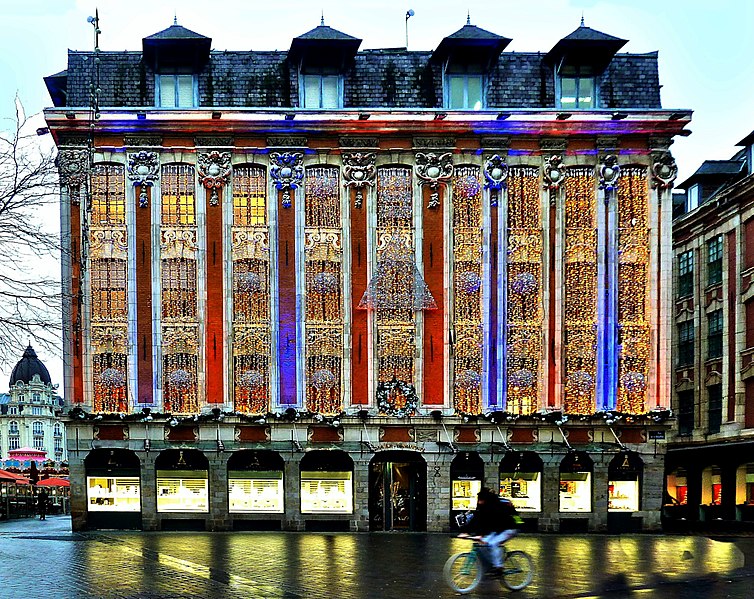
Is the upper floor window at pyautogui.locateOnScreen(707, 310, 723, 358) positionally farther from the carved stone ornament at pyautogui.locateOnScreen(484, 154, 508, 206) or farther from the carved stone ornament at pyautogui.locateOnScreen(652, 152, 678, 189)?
the carved stone ornament at pyautogui.locateOnScreen(484, 154, 508, 206)

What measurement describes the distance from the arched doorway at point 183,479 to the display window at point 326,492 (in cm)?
409

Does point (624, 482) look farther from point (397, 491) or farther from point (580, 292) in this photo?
point (397, 491)

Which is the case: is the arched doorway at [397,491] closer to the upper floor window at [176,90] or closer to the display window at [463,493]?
the display window at [463,493]

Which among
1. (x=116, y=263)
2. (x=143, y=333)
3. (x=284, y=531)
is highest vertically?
(x=116, y=263)

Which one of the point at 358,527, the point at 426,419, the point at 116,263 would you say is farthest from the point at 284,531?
the point at 116,263

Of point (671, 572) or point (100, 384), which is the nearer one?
point (671, 572)

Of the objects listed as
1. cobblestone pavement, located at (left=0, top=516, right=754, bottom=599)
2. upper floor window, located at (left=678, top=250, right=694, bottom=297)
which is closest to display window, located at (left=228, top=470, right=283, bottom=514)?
cobblestone pavement, located at (left=0, top=516, right=754, bottom=599)

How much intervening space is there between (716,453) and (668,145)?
1623cm

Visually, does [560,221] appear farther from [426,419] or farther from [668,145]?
[426,419]

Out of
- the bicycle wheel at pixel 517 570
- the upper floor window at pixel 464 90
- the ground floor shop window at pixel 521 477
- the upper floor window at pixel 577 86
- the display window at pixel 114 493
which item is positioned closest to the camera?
the bicycle wheel at pixel 517 570

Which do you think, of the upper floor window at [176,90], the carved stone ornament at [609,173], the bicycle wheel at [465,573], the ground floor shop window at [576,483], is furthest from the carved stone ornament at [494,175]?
the bicycle wheel at [465,573]

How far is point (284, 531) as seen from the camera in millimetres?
41219

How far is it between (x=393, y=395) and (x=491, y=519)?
22538mm

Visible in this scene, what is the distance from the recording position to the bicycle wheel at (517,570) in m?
19.9
